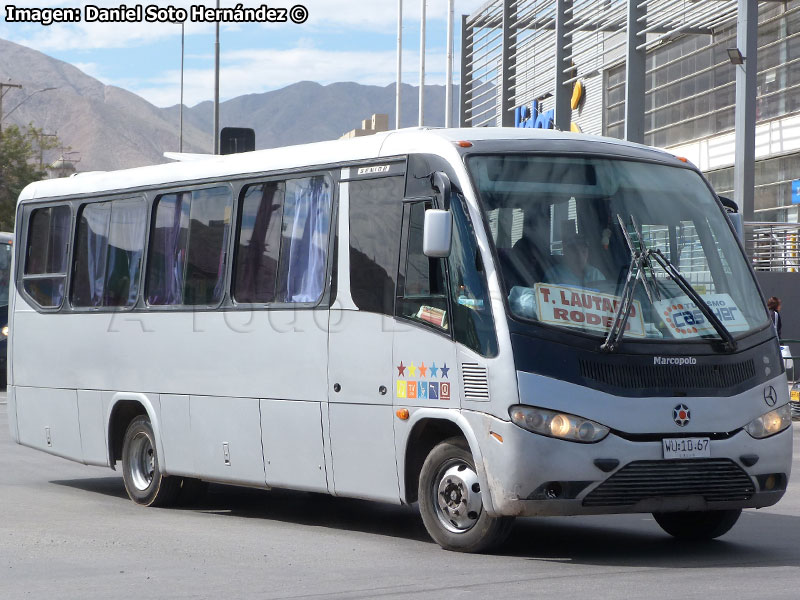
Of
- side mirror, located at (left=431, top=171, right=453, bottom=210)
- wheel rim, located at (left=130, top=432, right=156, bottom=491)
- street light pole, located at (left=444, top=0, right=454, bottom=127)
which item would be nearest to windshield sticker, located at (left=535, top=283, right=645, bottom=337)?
side mirror, located at (left=431, top=171, right=453, bottom=210)

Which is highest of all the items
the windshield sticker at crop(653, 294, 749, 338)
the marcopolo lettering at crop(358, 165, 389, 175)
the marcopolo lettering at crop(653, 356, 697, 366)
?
the marcopolo lettering at crop(358, 165, 389, 175)

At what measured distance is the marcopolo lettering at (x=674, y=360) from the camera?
8930 mm

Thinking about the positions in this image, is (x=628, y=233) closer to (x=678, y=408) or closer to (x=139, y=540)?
(x=678, y=408)

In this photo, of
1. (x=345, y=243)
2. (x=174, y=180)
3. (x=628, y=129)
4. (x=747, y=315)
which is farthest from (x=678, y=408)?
(x=628, y=129)

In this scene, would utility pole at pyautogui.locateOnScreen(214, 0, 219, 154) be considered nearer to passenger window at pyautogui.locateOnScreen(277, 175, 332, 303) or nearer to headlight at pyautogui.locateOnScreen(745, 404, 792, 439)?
passenger window at pyautogui.locateOnScreen(277, 175, 332, 303)

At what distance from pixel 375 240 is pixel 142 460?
11.6ft

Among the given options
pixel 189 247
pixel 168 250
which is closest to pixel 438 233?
pixel 189 247

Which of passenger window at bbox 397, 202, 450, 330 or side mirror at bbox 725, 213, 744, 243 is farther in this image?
side mirror at bbox 725, 213, 744, 243

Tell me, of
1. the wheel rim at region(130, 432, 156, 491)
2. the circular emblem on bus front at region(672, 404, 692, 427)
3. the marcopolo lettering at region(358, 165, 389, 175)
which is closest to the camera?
the circular emblem on bus front at region(672, 404, 692, 427)

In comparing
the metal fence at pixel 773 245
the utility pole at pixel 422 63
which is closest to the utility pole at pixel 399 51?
the utility pole at pixel 422 63

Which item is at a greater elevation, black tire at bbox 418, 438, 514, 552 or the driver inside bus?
the driver inside bus

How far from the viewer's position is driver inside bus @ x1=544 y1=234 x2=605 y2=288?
901 cm

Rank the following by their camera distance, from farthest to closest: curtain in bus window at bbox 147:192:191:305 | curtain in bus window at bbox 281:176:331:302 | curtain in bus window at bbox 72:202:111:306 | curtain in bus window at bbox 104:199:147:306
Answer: curtain in bus window at bbox 72:202:111:306, curtain in bus window at bbox 104:199:147:306, curtain in bus window at bbox 147:192:191:305, curtain in bus window at bbox 281:176:331:302

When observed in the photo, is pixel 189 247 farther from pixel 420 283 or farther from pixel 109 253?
pixel 420 283
